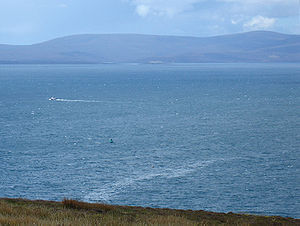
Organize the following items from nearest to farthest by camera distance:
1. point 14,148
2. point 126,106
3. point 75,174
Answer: point 75,174, point 14,148, point 126,106

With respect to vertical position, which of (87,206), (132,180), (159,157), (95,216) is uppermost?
(95,216)

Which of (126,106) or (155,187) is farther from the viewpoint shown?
(126,106)

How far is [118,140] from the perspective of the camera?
2031 inches

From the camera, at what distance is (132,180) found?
36.6 m

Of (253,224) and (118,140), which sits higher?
(253,224)

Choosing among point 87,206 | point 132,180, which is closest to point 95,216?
point 87,206

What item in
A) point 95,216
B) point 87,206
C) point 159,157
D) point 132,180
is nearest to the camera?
point 95,216

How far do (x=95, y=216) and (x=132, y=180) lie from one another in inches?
871

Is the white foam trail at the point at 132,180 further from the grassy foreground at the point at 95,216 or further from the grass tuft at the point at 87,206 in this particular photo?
the grass tuft at the point at 87,206

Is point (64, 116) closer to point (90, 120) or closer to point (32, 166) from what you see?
point (90, 120)

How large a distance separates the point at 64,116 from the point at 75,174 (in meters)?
33.8

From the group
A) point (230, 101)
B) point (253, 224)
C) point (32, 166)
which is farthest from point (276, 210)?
point (230, 101)

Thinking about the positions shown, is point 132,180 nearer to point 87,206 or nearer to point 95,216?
point 87,206

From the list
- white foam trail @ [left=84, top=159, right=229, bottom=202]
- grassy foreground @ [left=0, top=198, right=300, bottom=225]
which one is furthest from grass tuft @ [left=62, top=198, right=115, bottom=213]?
white foam trail @ [left=84, top=159, right=229, bottom=202]
